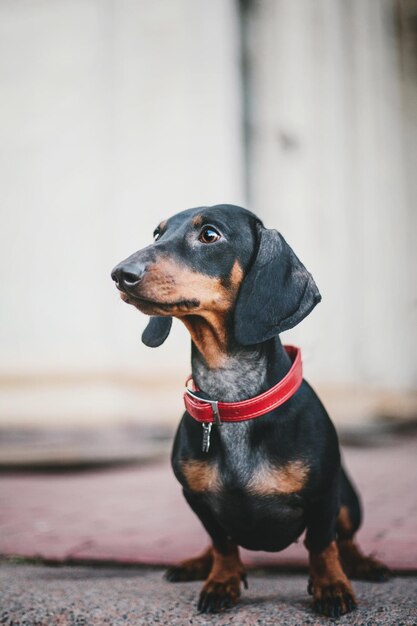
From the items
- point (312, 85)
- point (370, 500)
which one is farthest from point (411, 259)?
point (370, 500)

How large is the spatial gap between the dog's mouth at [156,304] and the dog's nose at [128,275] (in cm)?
3

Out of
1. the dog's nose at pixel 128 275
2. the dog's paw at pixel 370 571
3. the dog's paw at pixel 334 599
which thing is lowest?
the dog's paw at pixel 370 571

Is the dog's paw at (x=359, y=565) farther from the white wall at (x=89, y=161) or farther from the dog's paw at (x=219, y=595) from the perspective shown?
the white wall at (x=89, y=161)

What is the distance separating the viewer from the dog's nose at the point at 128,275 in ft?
5.60

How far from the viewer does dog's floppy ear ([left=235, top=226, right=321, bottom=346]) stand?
5.89 ft

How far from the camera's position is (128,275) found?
5.61ft

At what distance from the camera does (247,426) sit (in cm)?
184

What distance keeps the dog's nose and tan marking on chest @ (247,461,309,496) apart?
58 cm

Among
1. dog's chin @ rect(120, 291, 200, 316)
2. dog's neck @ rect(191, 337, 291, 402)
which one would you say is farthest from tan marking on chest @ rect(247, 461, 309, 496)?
dog's chin @ rect(120, 291, 200, 316)

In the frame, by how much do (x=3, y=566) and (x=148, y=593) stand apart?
771mm

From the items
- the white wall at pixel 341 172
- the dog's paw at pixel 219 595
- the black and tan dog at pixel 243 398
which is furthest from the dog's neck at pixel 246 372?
the white wall at pixel 341 172

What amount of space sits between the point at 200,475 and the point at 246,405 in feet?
0.77

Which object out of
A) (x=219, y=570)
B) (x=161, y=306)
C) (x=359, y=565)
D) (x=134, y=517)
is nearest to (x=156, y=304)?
(x=161, y=306)

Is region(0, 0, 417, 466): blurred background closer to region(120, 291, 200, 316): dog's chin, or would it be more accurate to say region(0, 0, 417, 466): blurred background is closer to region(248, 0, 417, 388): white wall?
region(248, 0, 417, 388): white wall
